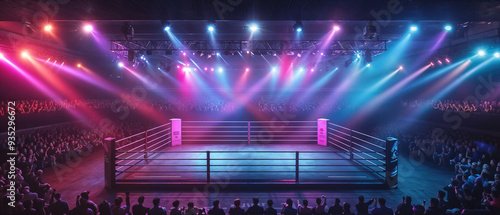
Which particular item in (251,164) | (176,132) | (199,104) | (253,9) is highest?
(253,9)

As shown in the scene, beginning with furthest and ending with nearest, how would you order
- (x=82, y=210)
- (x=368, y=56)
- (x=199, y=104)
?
(x=199, y=104) < (x=368, y=56) < (x=82, y=210)

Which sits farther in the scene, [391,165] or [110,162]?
[391,165]

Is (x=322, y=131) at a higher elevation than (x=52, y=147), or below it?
higher

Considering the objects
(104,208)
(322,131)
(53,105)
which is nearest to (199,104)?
(53,105)

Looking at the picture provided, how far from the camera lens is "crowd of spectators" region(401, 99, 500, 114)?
12711 mm

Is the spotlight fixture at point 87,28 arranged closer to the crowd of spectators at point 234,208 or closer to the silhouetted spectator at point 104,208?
the crowd of spectators at point 234,208

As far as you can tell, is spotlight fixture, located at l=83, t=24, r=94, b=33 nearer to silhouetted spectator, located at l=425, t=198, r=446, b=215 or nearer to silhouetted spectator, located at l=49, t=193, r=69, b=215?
silhouetted spectator, located at l=49, t=193, r=69, b=215

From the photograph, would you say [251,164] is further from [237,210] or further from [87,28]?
[87,28]

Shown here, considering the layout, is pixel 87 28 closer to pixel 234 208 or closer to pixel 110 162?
pixel 110 162

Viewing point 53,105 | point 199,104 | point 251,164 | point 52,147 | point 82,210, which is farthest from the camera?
point 199,104

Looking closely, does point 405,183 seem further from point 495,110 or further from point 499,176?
point 495,110

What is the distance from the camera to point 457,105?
15.0 meters

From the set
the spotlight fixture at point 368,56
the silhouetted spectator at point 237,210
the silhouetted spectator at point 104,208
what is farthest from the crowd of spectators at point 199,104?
the silhouetted spectator at point 237,210

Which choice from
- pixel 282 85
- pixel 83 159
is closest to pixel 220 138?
pixel 83 159
